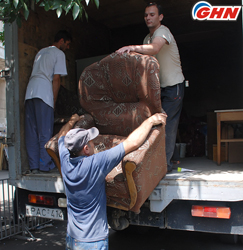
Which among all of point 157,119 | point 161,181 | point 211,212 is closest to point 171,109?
point 157,119

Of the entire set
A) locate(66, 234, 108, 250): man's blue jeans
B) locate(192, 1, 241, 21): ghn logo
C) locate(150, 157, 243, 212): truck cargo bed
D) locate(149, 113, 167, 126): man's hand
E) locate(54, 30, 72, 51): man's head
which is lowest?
locate(66, 234, 108, 250): man's blue jeans

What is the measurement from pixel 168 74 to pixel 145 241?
1.93m

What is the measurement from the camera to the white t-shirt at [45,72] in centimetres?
307

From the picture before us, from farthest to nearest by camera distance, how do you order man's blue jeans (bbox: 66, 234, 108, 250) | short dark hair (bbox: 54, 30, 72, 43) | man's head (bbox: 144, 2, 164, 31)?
short dark hair (bbox: 54, 30, 72, 43) → man's head (bbox: 144, 2, 164, 31) → man's blue jeans (bbox: 66, 234, 108, 250)

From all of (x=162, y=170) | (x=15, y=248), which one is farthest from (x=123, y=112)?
(x=15, y=248)

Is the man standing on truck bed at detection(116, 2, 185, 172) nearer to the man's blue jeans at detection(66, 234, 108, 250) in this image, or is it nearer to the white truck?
the white truck

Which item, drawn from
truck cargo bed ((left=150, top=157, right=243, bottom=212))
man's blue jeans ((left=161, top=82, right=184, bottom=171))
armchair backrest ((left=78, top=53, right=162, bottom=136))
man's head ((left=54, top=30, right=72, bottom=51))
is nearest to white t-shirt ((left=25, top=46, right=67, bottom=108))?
man's head ((left=54, top=30, right=72, bottom=51))

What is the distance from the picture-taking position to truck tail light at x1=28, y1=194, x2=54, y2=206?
270cm

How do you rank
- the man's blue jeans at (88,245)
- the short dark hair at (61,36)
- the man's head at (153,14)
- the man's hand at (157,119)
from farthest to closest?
the short dark hair at (61,36) → the man's head at (153,14) → the man's hand at (157,119) → the man's blue jeans at (88,245)

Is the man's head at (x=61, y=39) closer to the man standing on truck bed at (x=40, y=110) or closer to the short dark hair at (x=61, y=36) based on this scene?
the short dark hair at (x=61, y=36)

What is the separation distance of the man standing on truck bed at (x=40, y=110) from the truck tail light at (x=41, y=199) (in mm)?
293

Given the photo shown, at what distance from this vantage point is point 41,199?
9.03 feet

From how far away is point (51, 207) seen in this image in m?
2.70

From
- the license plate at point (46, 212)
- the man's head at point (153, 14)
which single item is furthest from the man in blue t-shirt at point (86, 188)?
the man's head at point (153, 14)
